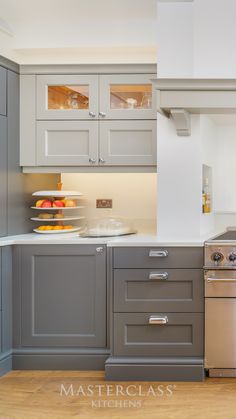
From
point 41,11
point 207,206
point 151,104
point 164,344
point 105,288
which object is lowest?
point 164,344

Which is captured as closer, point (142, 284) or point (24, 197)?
point (142, 284)

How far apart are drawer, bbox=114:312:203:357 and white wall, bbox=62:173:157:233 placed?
963mm

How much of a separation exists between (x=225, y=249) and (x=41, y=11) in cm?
209

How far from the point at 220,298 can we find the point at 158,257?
0.45 metres

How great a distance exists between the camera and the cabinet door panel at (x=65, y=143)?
3.40 metres

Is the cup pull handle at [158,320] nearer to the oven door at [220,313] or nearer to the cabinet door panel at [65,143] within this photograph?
the oven door at [220,313]

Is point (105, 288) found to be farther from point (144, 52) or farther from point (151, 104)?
point (144, 52)

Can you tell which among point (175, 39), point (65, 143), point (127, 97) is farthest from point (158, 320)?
point (175, 39)

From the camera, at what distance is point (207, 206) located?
3516 millimetres

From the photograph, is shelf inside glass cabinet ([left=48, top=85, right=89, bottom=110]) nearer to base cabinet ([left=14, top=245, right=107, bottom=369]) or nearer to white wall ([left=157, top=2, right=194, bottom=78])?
white wall ([left=157, top=2, right=194, bottom=78])

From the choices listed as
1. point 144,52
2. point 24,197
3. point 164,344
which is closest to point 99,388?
point 164,344

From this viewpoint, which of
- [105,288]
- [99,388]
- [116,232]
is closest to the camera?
[99,388]

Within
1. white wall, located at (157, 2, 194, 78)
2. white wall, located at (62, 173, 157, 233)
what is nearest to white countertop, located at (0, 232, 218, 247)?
white wall, located at (62, 173, 157, 233)

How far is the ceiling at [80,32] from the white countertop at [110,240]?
1366mm
